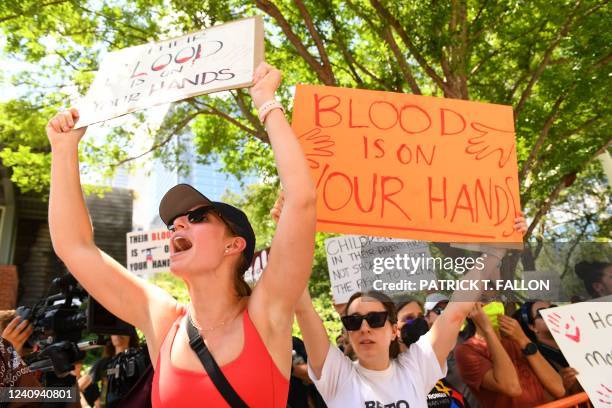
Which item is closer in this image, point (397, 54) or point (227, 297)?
point (227, 297)

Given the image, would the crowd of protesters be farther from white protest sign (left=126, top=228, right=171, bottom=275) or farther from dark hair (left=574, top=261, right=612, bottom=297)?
white protest sign (left=126, top=228, right=171, bottom=275)

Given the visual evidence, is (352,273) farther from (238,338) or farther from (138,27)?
(138,27)

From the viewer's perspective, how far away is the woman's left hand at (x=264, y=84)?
5.37ft

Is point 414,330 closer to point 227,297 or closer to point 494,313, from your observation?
point 227,297

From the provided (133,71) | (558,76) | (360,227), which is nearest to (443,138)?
(360,227)

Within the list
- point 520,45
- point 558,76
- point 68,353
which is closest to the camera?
point 68,353

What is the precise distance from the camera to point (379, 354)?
2.38 meters

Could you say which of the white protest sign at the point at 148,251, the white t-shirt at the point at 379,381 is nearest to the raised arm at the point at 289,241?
the white t-shirt at the point at 379,381

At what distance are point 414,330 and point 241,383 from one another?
Result: 2235 millimetres

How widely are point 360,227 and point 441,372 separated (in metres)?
0.81

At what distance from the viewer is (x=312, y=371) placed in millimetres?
2221

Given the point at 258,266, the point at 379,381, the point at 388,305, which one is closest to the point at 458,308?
the point at 388,305

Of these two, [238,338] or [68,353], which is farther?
[68,353]

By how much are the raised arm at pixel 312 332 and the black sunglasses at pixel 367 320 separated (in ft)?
1.00
